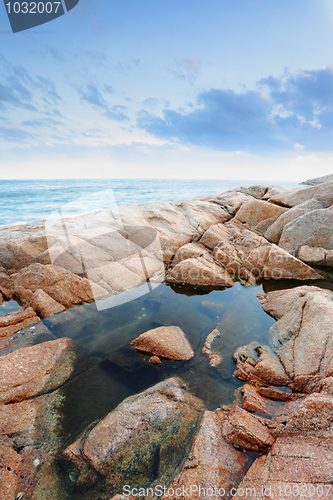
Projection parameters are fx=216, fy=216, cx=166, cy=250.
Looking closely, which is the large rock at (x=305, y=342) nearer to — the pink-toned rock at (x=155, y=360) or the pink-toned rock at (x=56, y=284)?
the pink-toned rock at (x=155, y=360)

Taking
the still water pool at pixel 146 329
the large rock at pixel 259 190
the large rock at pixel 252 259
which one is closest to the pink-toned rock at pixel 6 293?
the still water pool at pixel 146 329

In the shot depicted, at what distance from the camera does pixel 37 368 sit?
5.06 m

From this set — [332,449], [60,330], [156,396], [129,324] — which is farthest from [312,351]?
[60,330]

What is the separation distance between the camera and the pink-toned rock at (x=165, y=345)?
5828 millimetres

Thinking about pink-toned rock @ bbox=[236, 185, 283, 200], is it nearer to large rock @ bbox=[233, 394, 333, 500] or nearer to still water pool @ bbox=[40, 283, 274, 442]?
still water pool @ bbox=[40, 283, 274, 442]

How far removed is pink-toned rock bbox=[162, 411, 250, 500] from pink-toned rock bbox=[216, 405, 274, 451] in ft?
0.37

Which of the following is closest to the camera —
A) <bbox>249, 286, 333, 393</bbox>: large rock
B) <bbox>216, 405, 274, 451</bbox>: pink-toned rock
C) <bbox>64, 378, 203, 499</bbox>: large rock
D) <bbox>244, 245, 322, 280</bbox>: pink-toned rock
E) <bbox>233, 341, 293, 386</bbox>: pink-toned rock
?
<bbox>64, 378, 203, 499</bbox>: large rock

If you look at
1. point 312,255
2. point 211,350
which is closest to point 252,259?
point 312,255

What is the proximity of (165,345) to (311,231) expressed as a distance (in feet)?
32.8

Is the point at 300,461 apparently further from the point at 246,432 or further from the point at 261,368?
the point at 261,368

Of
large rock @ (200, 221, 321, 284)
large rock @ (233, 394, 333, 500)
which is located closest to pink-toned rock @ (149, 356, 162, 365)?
large rock @ (233, 394, 333, 500)

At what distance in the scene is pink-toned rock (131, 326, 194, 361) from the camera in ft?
19.1

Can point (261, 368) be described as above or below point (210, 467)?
below

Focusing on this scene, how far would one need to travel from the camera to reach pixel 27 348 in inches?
215
